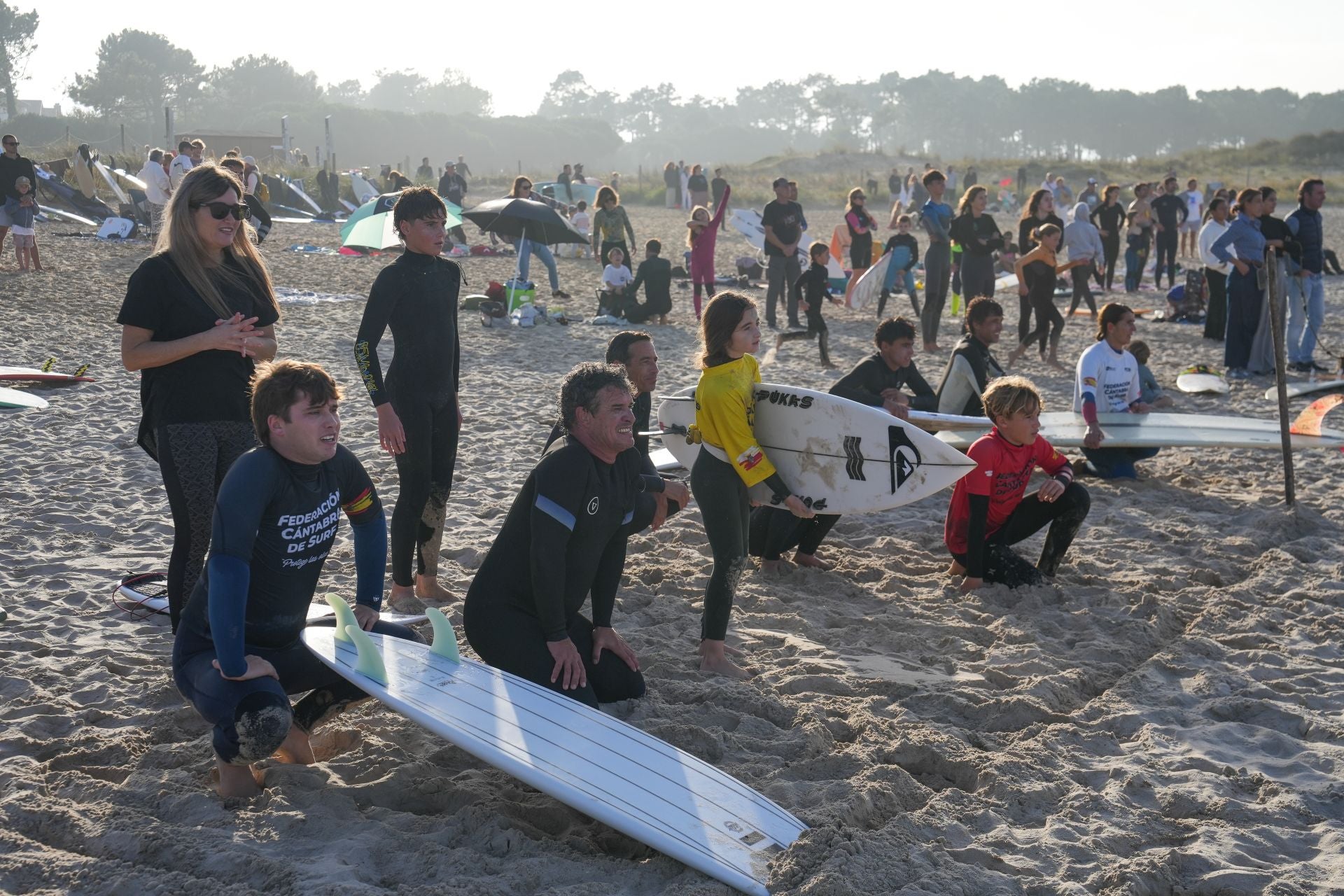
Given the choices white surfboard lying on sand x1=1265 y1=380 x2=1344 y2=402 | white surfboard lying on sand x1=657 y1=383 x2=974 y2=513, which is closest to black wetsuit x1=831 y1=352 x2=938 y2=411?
white surfboard lying on sand x1=657 y1=383 x2=974 y2=513

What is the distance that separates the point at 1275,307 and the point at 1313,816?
377cm

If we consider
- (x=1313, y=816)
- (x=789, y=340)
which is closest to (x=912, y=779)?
(x=1313, y=816)

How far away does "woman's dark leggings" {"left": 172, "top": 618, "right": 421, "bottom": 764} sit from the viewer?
3096 millimetres

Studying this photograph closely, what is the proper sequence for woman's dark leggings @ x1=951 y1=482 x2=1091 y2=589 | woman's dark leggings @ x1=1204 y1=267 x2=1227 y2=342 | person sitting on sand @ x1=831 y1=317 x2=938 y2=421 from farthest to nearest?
woman's dark leggings @ x1=1204 y1=267 x2=1227 y2=342 < person sitting on sand @ x1=831 y1=317 x2=938 y2=421 < woman's dark leggings @ x1=951 y1=482 x2=1091 y2=589

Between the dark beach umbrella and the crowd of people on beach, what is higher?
the dark beach umbrella

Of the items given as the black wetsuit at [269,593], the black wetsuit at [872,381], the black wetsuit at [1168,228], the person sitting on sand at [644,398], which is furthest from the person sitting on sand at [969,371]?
the black wetsuit at [1168,228]

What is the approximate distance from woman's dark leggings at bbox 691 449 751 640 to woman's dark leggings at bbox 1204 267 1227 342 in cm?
962

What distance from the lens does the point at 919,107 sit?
164125mm

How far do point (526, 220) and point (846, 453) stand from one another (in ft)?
32.0

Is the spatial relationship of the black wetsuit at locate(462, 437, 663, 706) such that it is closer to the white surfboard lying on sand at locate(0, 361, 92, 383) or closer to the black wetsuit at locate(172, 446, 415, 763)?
the black wetsuit at locate(172, 446, 415, 763)

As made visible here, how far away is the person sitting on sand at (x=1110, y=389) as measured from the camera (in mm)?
6871

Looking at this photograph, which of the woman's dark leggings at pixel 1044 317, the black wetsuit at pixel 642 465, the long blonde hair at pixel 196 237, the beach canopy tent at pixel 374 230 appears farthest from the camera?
the beach canopy tent at pixel 374 230

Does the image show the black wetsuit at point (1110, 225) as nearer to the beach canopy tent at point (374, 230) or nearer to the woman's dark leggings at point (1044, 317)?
the woman's dark leggings at point (1044, 317)

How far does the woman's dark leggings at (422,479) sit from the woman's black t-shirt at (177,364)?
2.63 feet
